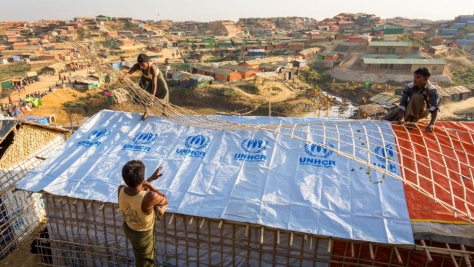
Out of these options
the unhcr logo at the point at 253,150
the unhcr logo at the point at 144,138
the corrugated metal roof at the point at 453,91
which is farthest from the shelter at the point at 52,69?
the corrugated metal roof at the point at 453,91

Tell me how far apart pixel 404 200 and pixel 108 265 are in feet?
12.7

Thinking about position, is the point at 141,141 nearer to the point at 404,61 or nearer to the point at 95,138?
the point at 95,138

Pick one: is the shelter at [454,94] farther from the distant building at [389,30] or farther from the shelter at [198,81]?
the shelter at [198,81]

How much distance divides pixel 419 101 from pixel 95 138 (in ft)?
16.1

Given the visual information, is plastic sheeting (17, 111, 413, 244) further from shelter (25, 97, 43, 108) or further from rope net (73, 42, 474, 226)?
shelter (25, 97, 43, 108)

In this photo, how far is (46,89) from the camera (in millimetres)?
25141

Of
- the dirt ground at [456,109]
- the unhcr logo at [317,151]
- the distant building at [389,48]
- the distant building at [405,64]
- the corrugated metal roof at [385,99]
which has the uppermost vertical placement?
the distant building at [389,48]

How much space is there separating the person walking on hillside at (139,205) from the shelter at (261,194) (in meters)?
0.82

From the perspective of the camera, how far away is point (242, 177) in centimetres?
391

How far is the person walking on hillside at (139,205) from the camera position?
2.38m

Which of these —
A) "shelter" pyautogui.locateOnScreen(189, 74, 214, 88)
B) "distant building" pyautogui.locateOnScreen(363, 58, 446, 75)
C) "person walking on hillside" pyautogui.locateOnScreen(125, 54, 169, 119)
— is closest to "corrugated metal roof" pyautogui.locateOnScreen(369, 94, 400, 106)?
"distant building" pyautogui.locateOnScreen(363, 58, 446, 75)

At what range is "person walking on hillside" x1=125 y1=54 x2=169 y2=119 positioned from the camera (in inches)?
204

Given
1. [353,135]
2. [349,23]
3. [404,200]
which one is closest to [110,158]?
[353,135]

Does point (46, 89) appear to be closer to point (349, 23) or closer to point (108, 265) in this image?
point (108, 265)
